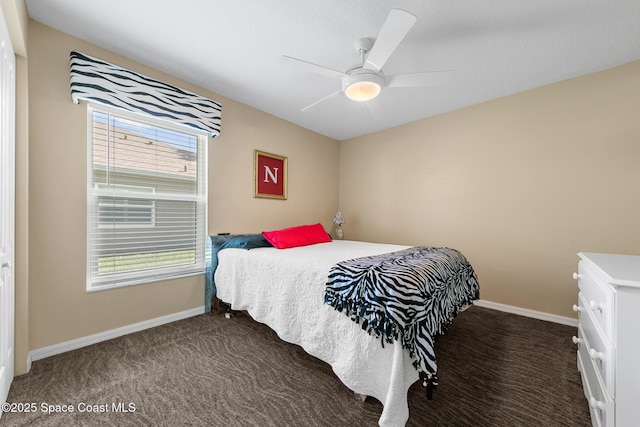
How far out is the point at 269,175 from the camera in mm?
3422

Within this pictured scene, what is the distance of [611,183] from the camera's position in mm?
2326

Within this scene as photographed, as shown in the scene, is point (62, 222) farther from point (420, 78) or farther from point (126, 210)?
point (420, 78)

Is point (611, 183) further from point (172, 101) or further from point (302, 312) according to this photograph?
point (172, 101)

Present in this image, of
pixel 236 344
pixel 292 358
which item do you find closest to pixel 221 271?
pixel 236 344

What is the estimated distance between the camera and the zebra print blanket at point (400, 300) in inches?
50.1

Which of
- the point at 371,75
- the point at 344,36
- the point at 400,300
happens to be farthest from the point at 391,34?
the point at 400,300

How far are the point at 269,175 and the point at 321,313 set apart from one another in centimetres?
225

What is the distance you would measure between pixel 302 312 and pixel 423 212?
2431mm

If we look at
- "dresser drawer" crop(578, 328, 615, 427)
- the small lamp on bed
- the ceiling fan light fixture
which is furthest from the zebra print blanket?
the small lamp on bed

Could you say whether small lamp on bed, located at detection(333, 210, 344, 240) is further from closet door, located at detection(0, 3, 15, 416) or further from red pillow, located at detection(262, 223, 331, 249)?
closet door, located at detection(0, 3, 15, 416)

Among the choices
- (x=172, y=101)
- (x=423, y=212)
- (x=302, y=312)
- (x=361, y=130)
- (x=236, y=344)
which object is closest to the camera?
(x=302, y=312)

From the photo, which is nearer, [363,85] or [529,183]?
[363,85]

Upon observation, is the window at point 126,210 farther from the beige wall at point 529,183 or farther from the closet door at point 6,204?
the beige wall at point 529,183

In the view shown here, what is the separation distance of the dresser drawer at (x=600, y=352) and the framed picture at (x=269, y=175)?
308 cm
